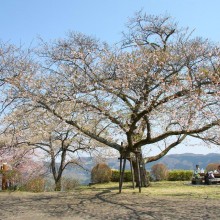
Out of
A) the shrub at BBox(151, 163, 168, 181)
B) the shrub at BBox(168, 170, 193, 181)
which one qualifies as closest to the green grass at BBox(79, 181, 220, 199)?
the shrub at BBox(168, 170, 193, 181)

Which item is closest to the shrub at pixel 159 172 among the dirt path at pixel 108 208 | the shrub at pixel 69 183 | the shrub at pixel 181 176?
the shrub at pixel 181 176

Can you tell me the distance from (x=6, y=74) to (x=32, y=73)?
86cm

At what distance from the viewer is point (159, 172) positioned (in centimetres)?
2248

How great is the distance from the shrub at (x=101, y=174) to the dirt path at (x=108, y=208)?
1115cm

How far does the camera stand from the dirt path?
293 inches

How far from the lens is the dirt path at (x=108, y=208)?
743 cm

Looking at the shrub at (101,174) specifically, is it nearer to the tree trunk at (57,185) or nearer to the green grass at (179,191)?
the tree trunk at (57,185)

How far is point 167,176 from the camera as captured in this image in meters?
22.3

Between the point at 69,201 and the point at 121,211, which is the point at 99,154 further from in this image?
the point at 121,211

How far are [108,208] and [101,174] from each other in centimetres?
1334

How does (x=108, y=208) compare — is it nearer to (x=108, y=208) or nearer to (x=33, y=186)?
(x=108, y=208)

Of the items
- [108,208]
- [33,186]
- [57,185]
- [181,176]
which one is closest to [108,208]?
[108,208]

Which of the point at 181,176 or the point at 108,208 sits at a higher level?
the point at 181,176

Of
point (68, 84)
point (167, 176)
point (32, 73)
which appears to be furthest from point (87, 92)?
point (167, 176)
